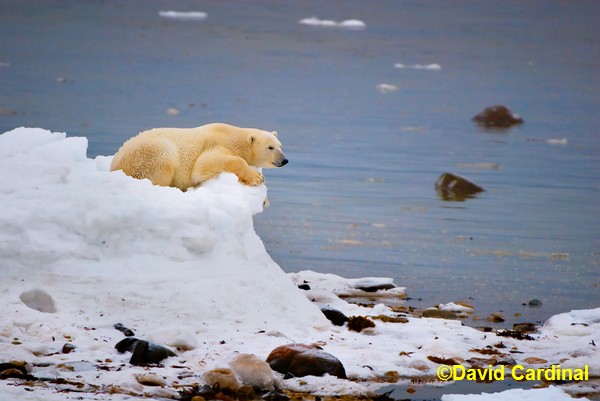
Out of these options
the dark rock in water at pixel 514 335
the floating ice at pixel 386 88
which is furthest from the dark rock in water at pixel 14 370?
the floating ice at pixel 386 88

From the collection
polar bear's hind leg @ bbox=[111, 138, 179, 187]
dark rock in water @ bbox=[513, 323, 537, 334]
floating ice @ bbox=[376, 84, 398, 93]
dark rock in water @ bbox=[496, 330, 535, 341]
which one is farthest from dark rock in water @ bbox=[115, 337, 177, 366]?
floating ice @ bbox=[376, 84, 398, 93]

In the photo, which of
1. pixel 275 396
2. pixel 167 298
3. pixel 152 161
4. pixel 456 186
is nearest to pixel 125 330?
pixel 167 298

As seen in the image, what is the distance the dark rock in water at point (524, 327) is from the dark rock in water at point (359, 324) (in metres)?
1.04

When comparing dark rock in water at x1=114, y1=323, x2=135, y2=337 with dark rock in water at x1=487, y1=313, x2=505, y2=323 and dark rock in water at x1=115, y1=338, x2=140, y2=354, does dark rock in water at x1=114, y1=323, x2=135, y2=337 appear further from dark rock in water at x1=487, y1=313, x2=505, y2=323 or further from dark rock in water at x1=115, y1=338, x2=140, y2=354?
dark rock in water at x1=487, y1=313, x2=505, y2=323

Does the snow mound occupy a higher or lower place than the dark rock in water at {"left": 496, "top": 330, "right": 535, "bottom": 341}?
higher

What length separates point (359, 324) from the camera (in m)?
7.48

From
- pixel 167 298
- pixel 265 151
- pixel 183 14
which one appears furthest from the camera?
pixel 183 14

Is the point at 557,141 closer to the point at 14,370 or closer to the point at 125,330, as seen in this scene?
the point at 125,330

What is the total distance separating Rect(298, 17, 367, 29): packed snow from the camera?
120ft

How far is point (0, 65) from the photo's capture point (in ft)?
86.9

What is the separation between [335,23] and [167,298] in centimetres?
3120

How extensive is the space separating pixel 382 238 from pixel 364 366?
4.72 meters

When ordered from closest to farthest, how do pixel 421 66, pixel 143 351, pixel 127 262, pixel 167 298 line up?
pixel 143 351
pixel 167 298
pixel 127 262
pixel 421 66

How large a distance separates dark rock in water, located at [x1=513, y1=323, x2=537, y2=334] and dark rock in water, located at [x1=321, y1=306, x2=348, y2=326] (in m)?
1.14
